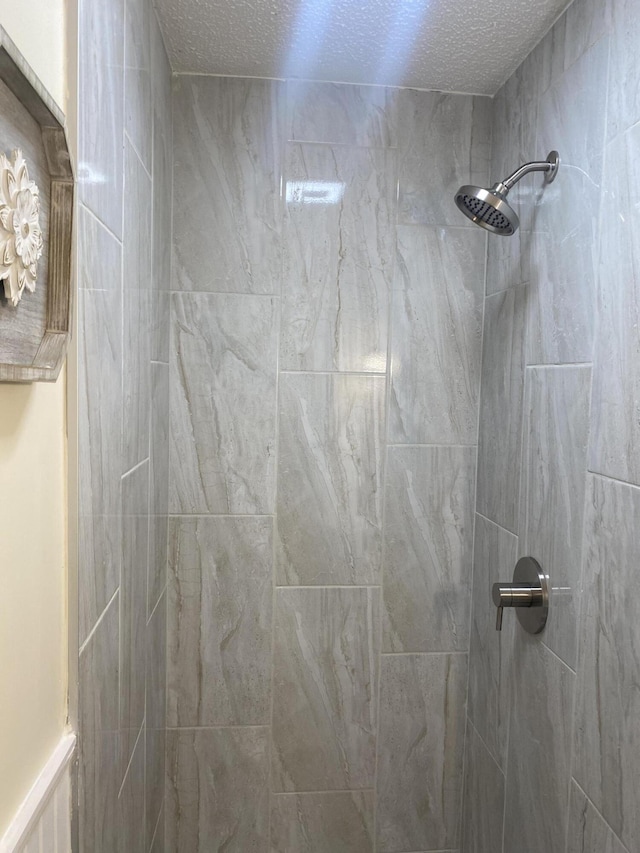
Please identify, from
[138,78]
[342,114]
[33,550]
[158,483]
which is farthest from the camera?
[342,114]

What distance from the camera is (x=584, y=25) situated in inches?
43.9

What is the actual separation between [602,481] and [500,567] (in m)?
0.49

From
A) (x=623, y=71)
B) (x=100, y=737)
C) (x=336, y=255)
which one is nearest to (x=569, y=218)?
(x=623, y=71)

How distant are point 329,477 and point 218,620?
46cm

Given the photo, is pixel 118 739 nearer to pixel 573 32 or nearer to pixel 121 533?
pixel 121 533

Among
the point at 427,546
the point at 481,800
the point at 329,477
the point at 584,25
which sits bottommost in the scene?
the point at 481,800

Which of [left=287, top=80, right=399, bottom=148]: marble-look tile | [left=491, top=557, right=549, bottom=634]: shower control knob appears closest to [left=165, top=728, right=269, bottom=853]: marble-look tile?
[left=491, top=557, right=549, bottom=634]: shower control knob

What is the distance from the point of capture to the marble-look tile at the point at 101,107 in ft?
2.53

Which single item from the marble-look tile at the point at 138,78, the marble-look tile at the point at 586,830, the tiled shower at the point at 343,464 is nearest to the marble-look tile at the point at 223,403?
the tiled shower at the point at 343,464

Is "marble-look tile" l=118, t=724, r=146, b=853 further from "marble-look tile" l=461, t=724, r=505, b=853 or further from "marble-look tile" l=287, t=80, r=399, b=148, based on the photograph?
"marble-look tile" l=287, t=80, r=399, b=148

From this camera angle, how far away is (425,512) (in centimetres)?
161

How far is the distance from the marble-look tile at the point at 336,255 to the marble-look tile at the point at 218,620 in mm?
466

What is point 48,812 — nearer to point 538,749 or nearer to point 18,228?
point 18,228

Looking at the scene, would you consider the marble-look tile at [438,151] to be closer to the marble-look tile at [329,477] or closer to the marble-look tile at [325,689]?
the marble-look tile at [329,477]
